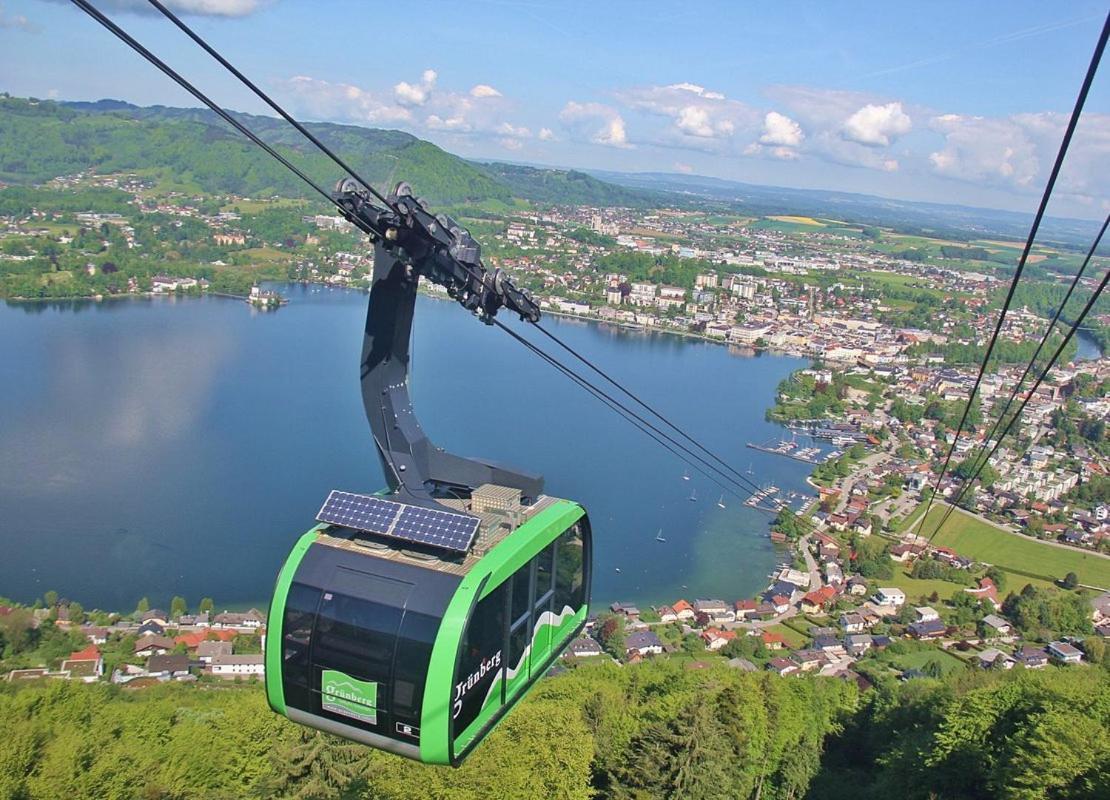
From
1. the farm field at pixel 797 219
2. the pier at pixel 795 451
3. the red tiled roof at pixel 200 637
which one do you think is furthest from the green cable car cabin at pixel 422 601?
the farm field at pixel 797 219

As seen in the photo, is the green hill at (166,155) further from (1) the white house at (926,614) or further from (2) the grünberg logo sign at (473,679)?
(2) the grünberg logo sign at (473,679)

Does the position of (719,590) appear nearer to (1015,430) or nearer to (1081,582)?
(1081,582)

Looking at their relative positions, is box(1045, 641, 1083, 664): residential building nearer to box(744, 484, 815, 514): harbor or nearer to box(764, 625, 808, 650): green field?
box(764, 625, 808, 650): green field

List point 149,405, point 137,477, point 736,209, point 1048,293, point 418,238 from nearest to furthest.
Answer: point 418,238
point 137,477
point 149,405
point 1048,293
point 736,209

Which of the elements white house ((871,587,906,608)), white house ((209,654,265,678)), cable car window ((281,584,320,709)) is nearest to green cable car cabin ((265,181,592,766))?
cable car window ((281,584,320,709))

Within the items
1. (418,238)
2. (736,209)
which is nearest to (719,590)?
(418,238)

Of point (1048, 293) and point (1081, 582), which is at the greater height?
point (1048, 293)

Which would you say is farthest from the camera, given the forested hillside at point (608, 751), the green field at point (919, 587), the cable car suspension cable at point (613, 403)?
the green field at point (919, 587)
